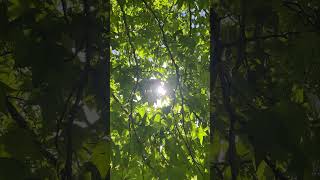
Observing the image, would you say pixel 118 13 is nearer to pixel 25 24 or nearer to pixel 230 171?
pixel 25 24

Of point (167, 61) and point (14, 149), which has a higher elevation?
point (167, 61)

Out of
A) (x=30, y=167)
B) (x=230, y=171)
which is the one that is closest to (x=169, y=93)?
(x=230, y=171)

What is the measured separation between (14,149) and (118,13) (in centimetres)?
87

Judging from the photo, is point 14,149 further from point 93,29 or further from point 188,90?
point 188,90

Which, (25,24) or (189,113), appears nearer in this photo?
(25,24)

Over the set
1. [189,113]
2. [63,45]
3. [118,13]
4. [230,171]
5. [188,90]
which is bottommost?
[230,171]

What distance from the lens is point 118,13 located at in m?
1.65

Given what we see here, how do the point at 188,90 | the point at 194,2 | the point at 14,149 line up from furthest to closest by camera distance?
the point at 188,90
the point at 194,2
the point at 14,149

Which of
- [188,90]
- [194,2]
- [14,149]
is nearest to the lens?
[14,149]

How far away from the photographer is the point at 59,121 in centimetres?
101

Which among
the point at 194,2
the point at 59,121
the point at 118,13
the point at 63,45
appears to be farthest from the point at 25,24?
the point at 194,2

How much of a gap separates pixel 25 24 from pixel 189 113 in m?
0.86

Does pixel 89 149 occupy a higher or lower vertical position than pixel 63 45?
lower

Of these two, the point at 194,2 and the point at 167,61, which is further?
the point at 167,61
